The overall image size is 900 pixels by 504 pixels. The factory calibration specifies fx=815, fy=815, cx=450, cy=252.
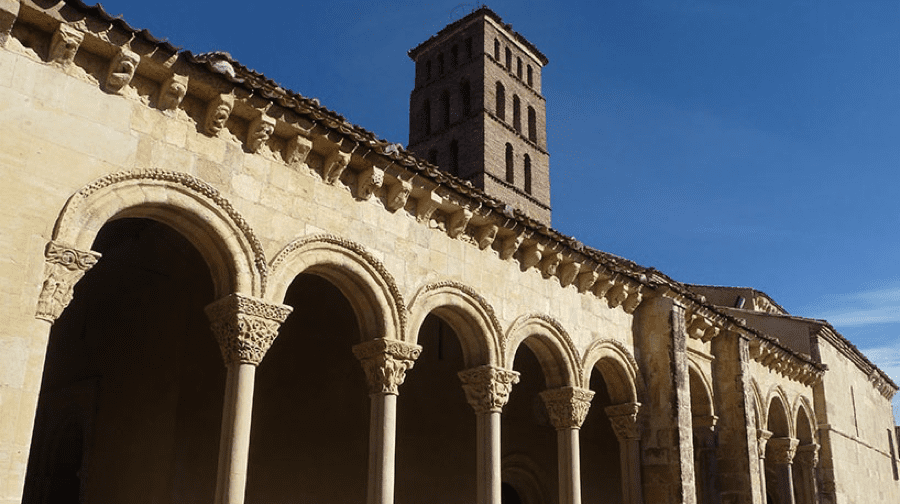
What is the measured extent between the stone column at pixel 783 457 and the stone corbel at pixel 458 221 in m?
12.2

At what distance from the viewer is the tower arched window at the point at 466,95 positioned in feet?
114

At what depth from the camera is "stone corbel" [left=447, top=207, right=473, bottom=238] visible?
10.3 metres

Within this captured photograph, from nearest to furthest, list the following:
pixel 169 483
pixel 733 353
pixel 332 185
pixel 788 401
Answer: pixel 332 185 < pixel 169 483 < pixel 733 353 < pixel 788 401

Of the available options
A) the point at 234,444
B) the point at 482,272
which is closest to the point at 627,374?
the point at 482,272

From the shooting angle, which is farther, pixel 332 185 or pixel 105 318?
pixel 105 318

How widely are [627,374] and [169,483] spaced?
7.03 meters

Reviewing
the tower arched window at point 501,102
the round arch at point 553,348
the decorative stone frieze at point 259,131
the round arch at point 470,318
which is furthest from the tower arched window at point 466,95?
the decorative stone frieze at point 259,131

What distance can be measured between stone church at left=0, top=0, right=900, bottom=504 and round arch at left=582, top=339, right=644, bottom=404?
1.5 inches

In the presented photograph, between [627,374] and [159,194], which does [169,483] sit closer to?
[159,194]

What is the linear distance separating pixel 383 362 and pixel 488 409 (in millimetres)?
2002

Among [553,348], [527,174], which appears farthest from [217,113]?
[527,174]

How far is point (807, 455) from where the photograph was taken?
2008 centimetres

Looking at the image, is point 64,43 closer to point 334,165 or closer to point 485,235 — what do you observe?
point 334,165

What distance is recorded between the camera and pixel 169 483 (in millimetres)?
9953
